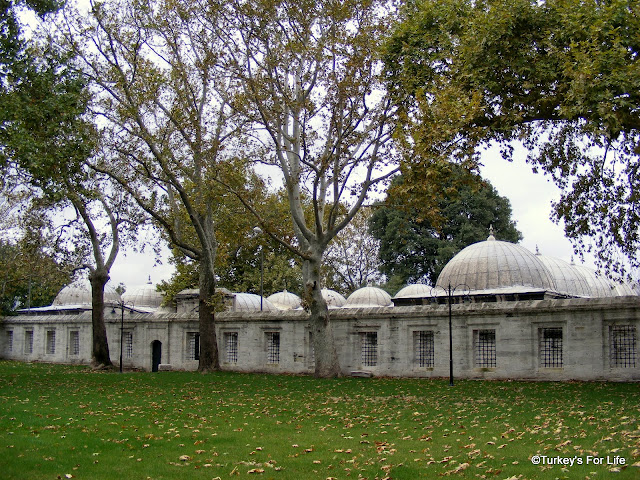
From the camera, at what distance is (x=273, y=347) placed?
1201 inches

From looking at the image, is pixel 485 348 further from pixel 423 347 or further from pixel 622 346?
pixel 622 346

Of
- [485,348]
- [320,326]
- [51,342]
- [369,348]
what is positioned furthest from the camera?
[51,342]

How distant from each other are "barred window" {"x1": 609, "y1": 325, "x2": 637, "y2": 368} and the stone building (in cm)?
3

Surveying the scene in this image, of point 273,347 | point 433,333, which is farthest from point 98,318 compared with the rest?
point 433,333

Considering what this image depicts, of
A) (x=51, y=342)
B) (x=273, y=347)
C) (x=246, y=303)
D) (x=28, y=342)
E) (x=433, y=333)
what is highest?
(x=246, y=303)

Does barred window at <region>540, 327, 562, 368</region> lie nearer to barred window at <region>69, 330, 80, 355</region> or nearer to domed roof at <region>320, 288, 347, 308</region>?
domed roof at <region>320, 288, 347, 308</region>

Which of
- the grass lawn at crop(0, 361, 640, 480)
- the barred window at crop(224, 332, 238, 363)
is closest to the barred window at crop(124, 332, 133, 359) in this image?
the barred window at crop(224, 332, 238, 363)

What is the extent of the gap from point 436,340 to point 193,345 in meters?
13.6

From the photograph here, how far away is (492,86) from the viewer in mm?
17094

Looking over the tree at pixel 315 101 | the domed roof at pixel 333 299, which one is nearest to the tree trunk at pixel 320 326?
the tree at pixel 315 101

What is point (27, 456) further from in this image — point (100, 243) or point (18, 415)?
point (100, 243)

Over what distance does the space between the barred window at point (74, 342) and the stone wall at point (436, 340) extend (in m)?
4.96

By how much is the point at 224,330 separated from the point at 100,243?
7227mm

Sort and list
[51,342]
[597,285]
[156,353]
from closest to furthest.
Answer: [156,353] → [51,342] → [597,285]
